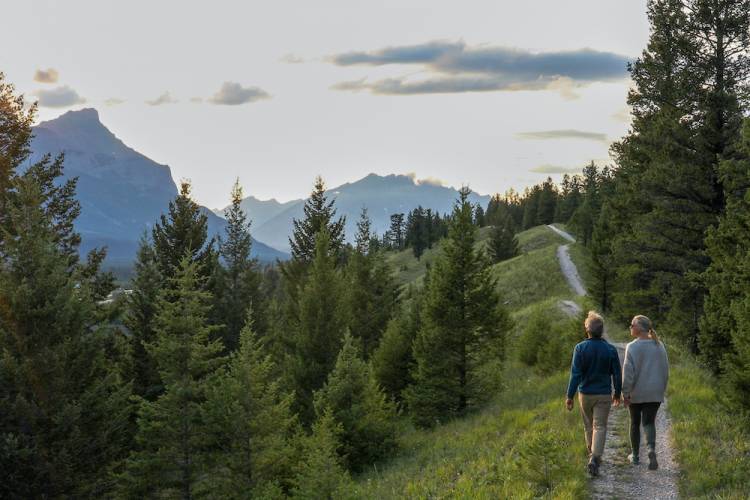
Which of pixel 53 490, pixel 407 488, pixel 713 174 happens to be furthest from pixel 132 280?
pixel 713 174

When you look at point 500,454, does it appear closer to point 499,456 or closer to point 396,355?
point 499,456

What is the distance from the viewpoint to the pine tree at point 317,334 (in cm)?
2302

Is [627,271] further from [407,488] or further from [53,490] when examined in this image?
[53,490]

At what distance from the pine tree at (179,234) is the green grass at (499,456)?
13.0 meters

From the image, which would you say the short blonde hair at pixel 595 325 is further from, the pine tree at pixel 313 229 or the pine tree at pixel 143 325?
the pine tree at pixel 313 229

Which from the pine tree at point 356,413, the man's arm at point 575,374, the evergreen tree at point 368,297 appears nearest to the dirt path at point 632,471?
the man's arm at point 575,374

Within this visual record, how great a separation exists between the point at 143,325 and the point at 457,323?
1292 centimetres

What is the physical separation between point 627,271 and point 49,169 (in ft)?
81.5

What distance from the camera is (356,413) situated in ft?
60.0

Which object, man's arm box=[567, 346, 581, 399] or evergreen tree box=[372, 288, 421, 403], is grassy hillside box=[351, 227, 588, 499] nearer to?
man's arm box=[567, 346, 581, 399]

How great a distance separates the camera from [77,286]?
16.3m

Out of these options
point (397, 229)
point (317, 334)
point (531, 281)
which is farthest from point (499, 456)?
point (397, 229)

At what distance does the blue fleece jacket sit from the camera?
958 centimetres

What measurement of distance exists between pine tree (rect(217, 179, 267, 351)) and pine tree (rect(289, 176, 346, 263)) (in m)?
2.95
